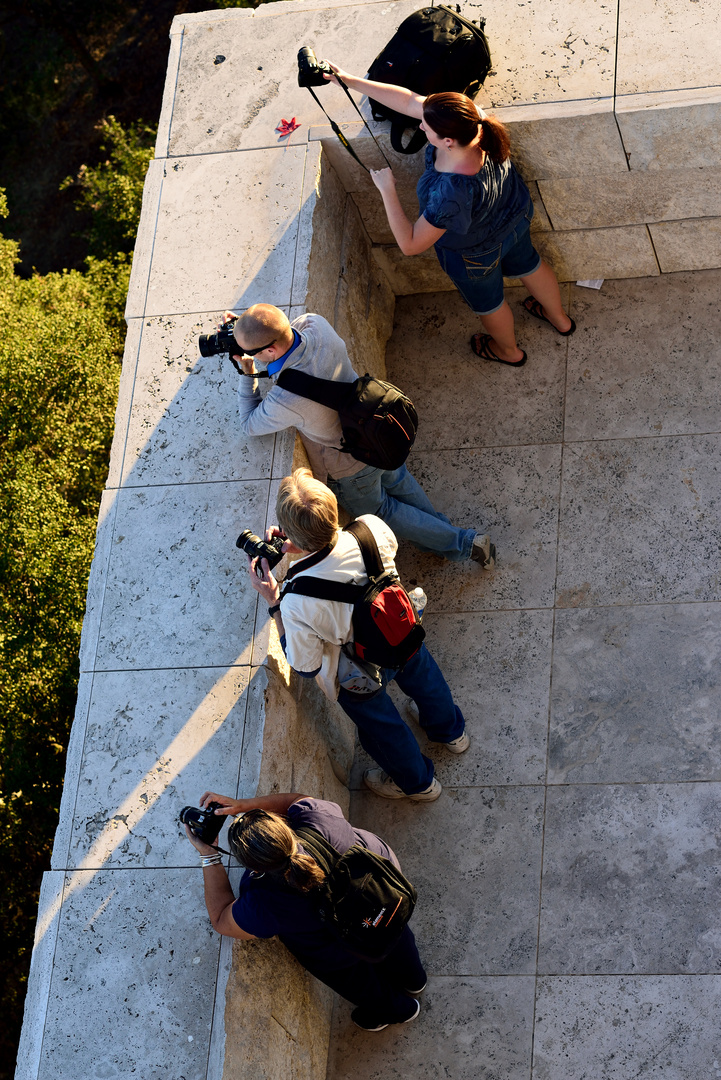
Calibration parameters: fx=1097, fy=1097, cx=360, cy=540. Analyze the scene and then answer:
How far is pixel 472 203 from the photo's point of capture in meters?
5.22

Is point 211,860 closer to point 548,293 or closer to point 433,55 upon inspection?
point 548,293

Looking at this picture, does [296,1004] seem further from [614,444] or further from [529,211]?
[529,211]

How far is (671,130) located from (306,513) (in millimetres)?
2961

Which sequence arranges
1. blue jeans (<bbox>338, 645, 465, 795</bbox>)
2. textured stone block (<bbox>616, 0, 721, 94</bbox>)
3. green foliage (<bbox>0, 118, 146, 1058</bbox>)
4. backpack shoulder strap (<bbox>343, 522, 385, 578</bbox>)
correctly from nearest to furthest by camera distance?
backpack shoulder strap (<bbox>343, 522, 385, 578</bbox>), blue jeans (<bbox>338, 645, 465, 795</bbox>), textured stone block (<bbox>616, 0, 721, 94</bbox>), green foliage (<bbox>0, 118, 146, 1058</bbox>)

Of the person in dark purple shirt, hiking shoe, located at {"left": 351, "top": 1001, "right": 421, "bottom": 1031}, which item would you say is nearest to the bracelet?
the person in dark purple shirt

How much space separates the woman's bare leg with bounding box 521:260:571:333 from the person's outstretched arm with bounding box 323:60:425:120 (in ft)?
3.80

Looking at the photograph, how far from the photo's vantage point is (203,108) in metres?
6.30

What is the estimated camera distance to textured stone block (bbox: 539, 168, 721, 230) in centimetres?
583

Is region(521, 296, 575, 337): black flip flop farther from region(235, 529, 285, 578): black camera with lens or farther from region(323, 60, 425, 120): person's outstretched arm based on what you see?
region(235, 529, 285, 578): black camera with lens

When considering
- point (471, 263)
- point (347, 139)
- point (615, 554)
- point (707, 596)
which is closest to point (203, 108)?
point (347, 139)

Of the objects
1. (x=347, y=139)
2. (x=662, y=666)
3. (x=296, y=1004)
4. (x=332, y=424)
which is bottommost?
(x=662, y=666)

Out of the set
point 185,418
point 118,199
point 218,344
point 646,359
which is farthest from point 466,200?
point 118,199

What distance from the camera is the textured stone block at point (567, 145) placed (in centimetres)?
564

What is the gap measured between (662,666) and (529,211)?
2454mm
